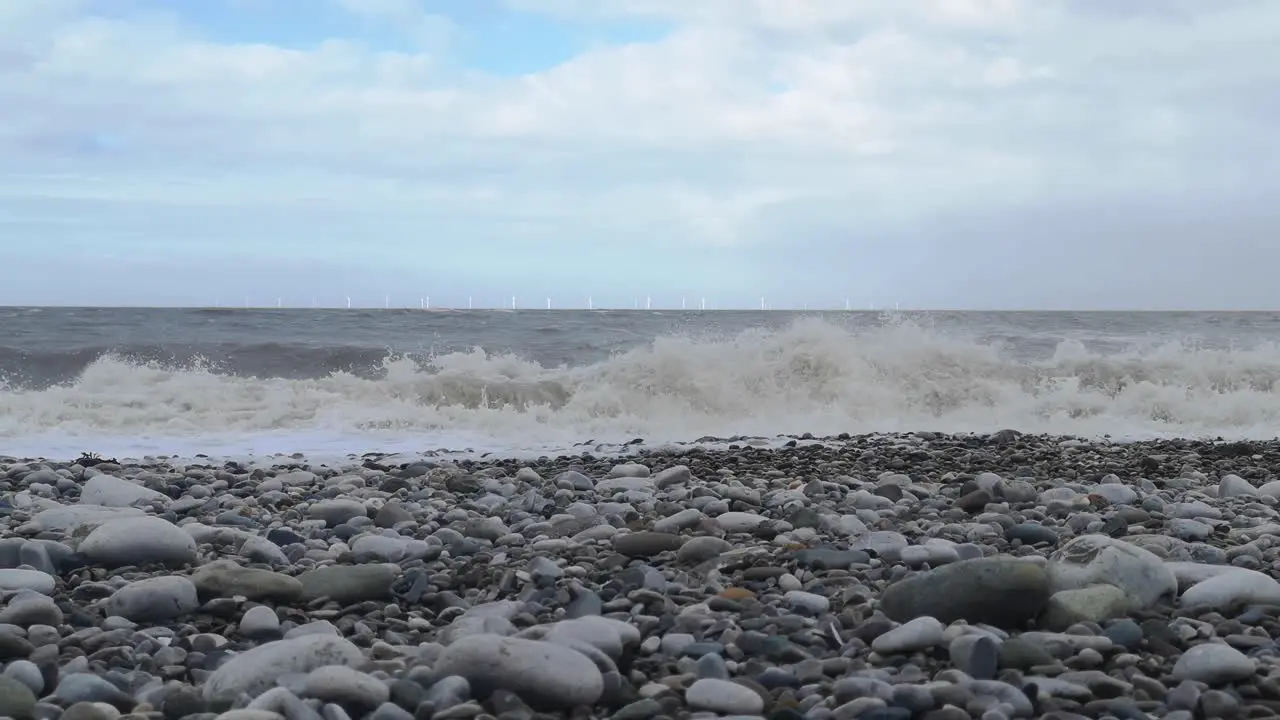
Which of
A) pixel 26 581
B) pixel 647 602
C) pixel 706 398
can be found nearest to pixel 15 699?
pixel 26 581

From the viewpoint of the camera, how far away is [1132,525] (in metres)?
4.12

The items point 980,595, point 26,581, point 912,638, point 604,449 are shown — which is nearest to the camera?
point 912,638

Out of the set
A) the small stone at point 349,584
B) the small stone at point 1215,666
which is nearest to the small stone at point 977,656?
the small stone at point 1215,666

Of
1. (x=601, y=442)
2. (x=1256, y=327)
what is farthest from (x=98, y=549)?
(x=1256, y=327)

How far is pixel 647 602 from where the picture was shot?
301 cm

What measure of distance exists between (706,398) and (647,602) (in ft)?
26.1

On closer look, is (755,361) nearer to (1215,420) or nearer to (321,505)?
(1215,420)

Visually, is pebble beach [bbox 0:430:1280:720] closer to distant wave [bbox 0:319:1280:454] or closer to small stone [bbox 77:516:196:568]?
small stone [bbox 77:516:196:568]

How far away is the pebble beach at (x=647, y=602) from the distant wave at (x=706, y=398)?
4.12m

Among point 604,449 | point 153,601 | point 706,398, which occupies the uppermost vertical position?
point 706,398

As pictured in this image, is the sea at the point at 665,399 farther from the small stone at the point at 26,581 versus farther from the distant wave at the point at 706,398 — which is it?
the small stone at the point at 26,581

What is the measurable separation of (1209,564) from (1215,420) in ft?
25.8

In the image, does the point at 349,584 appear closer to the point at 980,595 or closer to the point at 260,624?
the point at 260,624

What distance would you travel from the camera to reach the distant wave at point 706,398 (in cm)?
947
